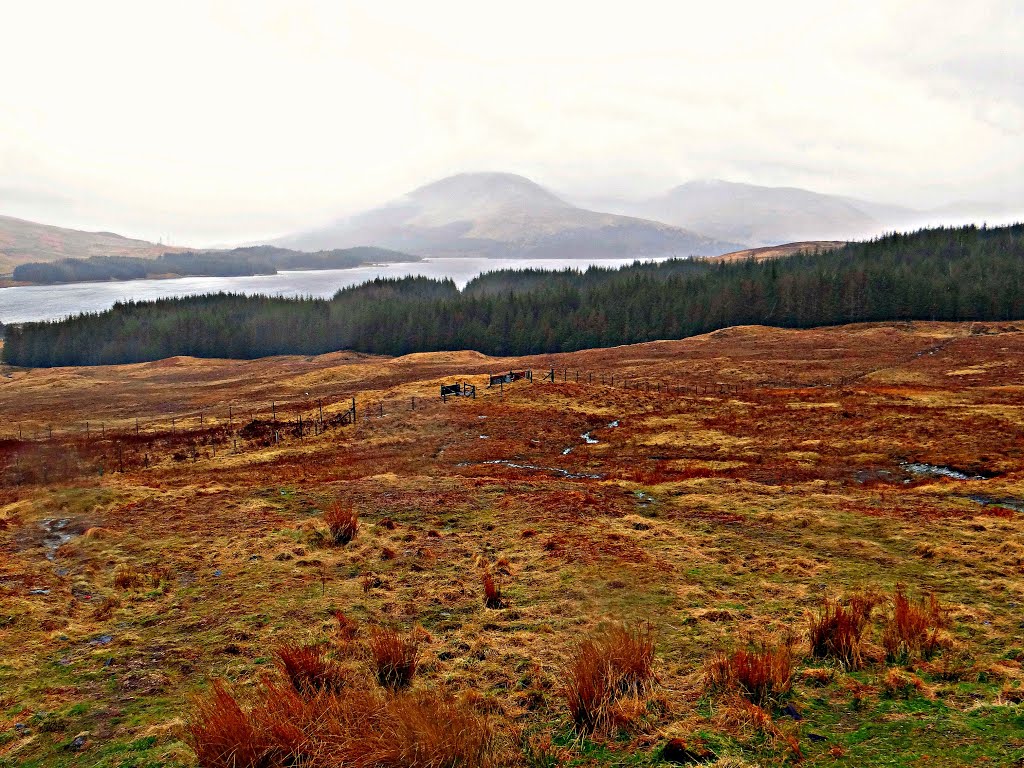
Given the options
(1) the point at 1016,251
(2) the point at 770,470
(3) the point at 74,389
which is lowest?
(3) the point at 74,389

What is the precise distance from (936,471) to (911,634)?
2300 cm

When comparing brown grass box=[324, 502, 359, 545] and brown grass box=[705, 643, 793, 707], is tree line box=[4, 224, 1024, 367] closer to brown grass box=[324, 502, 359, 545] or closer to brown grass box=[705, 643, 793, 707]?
brown grass box=[324, 502, 359, 545]

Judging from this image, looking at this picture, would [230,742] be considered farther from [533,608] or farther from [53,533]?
[53,533]

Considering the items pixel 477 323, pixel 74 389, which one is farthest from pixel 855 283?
pixel 74 389

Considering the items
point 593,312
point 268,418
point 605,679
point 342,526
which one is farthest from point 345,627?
point 593,312

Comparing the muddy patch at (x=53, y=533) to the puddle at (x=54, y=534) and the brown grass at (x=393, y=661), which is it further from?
the brown grass at (x=393, y=661)

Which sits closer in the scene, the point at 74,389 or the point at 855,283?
the point at 74,389

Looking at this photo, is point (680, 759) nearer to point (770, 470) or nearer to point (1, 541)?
point (1, 541)

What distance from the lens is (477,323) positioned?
144 metres

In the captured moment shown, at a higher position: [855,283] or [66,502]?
[855,283]

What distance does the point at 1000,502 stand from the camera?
19.7m

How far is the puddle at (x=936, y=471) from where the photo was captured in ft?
83.3

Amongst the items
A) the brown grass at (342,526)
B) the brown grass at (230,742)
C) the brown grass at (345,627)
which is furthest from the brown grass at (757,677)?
the brown grass at (342,526)

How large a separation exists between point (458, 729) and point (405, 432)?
3952cm
